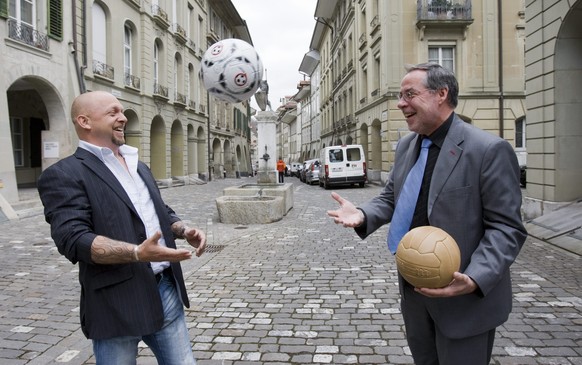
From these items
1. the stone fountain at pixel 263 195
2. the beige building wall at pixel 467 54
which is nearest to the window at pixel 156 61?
the beige building wall at pixel 467 54

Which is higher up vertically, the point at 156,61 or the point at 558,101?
the point at 156,61

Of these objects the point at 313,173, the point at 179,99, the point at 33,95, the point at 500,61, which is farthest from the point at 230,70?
the point at 179,99

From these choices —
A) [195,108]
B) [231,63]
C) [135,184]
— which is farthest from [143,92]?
[135,184]

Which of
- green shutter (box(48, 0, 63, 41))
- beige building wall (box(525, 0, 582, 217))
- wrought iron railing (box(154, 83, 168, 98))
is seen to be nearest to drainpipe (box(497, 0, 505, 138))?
beige building wall (box(525, 0, 582, 217))

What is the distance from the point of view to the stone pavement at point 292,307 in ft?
11.8

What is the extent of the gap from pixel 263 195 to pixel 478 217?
34.0 feet

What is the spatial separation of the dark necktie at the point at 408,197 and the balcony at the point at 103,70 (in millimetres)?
18068

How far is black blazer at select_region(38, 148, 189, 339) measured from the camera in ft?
6.27

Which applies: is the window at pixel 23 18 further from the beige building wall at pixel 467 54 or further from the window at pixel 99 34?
the beige building wall at pixel 467 54

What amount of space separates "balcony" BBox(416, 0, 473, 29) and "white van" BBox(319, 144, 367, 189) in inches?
272

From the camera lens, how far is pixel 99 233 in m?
2.01

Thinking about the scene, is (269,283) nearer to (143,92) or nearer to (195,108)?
(143,92)

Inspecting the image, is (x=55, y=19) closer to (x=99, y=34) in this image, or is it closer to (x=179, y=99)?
(x=99, y=34)

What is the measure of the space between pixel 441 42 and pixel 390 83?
10.8ft
